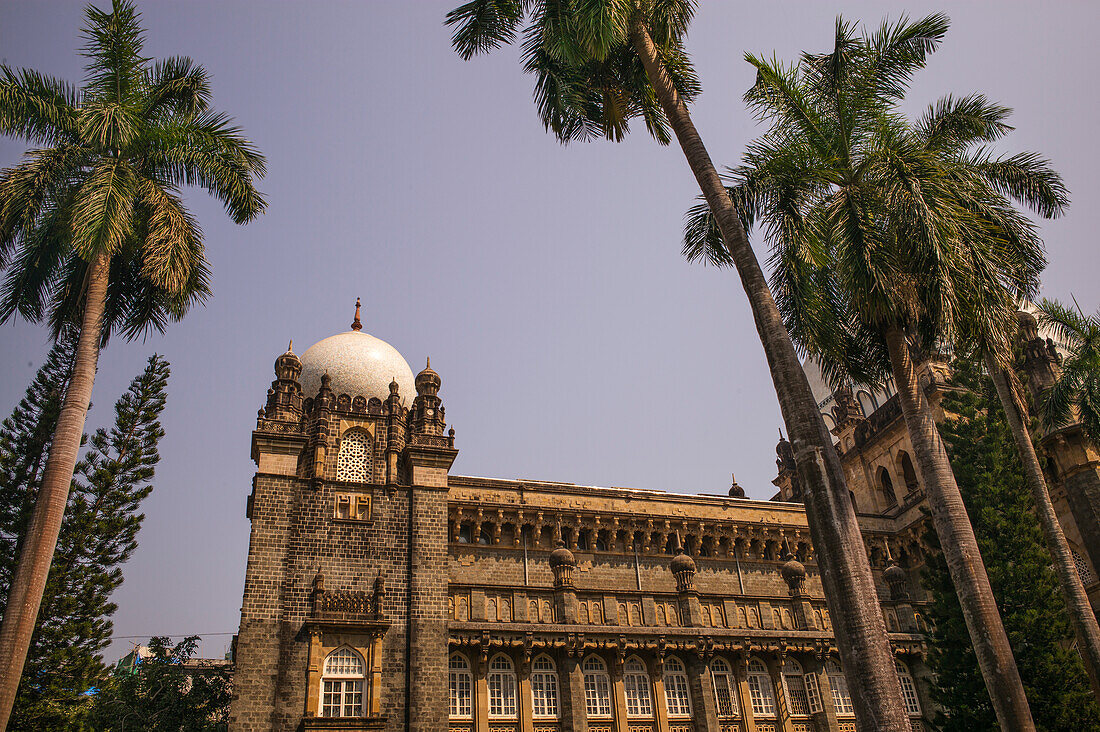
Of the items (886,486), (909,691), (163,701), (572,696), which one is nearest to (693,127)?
(572,696)

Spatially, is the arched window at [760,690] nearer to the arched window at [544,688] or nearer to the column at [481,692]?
the arched window at [544,688]

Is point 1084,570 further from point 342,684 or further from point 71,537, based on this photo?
point 71,537

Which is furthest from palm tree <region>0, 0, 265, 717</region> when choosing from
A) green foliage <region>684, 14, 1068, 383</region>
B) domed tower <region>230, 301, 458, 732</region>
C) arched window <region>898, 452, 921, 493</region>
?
arched window <region>898, 452, 921, 493</region>

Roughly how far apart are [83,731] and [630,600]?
18.5 m

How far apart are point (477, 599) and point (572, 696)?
438 centimetres

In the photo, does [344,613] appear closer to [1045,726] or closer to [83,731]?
[83,731]

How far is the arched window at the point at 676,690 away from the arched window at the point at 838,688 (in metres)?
5.81

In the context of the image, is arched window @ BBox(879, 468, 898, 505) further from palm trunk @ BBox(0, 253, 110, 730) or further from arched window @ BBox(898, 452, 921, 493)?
palm trunk @ BBox(0, 253, 110, 730)

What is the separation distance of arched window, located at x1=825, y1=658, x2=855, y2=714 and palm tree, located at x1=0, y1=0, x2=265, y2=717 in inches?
996

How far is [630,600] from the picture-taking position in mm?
27750

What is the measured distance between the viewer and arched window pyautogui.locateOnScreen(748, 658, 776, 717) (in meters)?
27.7

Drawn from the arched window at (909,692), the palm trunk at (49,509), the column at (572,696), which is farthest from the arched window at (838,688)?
the palm trunk at (49,509)

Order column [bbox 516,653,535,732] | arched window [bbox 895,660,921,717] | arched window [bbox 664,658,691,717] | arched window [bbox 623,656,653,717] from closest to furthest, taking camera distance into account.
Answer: column [bbox 516,653,535,732] → arched window [bbox 623,656,653,717] → arched window [bbox 664,658,691,717] → arched window [bbox 895,660,921,717]

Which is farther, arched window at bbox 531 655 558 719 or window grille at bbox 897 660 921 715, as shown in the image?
window grille at bbox 897 660 921 715
